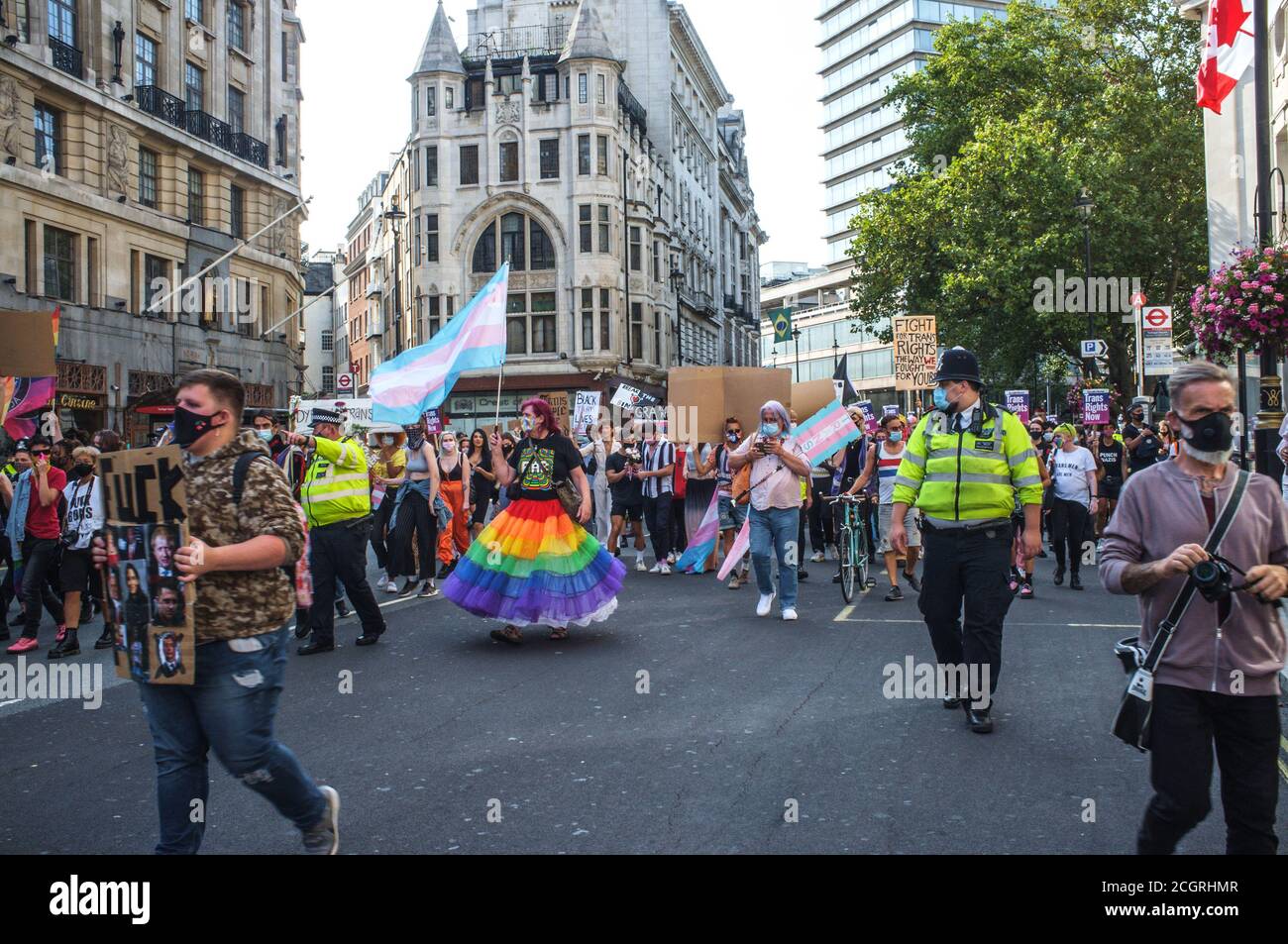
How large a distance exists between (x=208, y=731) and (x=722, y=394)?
11.0 m

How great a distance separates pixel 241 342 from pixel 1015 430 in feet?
112

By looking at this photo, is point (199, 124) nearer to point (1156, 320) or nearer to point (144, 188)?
point (144, 188)

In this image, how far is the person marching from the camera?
9578mm

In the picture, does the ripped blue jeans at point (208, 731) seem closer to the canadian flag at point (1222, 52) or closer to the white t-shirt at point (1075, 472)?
the white t-shirt at point (1075, 472)

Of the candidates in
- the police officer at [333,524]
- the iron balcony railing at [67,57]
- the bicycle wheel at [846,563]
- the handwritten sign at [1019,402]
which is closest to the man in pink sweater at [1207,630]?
the police officer at [333,524]

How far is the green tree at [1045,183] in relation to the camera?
3809 cm

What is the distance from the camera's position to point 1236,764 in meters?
3.69

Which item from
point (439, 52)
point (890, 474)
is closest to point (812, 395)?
point (890, 474)

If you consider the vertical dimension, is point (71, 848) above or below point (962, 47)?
below

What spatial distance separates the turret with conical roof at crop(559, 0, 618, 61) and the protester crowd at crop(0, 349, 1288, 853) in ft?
137

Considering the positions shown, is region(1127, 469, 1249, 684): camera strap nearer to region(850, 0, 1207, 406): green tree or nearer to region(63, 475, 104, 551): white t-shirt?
region(63, 475, 104, 551): white t-shirt

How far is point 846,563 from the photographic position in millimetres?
12672

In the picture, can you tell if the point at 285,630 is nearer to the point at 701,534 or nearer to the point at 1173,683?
the point at 1173,683
